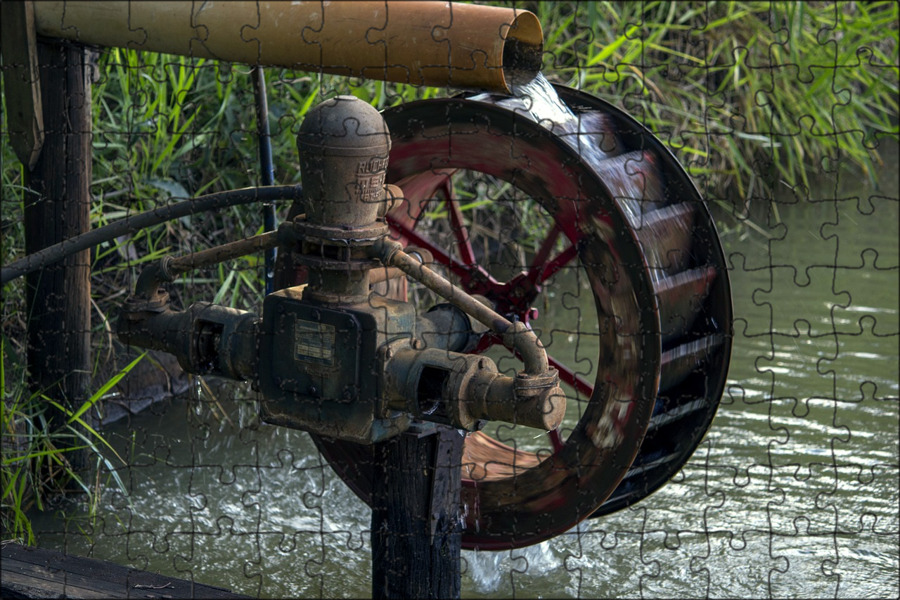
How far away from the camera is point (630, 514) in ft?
17.3

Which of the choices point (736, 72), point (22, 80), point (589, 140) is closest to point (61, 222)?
point (22, 80)

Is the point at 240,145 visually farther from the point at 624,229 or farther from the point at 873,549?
the point at 873,549

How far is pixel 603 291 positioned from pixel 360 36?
3.78ft

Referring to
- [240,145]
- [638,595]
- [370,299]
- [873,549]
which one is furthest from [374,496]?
[240,145]

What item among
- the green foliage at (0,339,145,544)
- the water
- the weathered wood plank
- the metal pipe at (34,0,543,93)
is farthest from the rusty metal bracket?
the weathered wood plank

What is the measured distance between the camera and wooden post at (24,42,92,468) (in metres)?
4.39

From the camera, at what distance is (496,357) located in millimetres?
6859

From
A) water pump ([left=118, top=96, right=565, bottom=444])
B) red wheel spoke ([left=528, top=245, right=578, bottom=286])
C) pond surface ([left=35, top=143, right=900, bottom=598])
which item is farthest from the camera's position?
pond surface ([left=35, top=143, right=900, bottom=598])

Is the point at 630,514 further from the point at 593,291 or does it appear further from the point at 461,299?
the point at 461,299

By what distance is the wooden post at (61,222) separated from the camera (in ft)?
14.4

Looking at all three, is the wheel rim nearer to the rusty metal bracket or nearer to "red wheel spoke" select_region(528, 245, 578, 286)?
"red wheel spoke" select_region(528, 245, 578, 286)

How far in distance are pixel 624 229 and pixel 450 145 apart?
2.16 ft

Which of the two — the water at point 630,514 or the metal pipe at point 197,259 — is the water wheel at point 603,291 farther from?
the metal pipe at point 197,259
